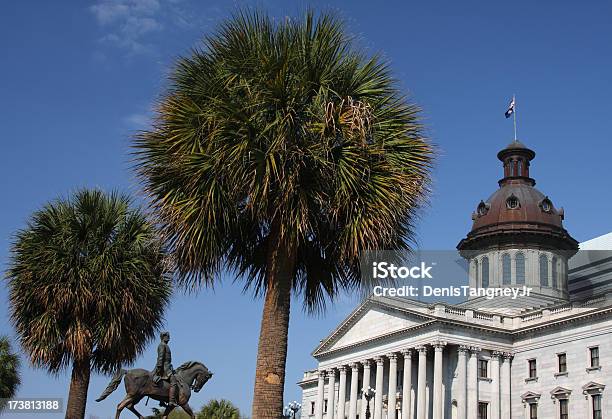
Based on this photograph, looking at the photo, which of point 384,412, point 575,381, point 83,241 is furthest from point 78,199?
point 384,412

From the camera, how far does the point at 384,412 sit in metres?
70.3

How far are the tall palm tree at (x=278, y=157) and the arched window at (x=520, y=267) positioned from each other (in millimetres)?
59315

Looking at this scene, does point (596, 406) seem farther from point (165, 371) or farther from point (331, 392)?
point (165, 371)

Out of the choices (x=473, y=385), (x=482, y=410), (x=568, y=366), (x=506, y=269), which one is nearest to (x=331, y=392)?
(x=482, y=410)

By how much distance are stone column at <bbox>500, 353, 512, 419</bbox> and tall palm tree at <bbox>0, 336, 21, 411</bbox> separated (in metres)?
40.9

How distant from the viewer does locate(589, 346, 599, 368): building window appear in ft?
186

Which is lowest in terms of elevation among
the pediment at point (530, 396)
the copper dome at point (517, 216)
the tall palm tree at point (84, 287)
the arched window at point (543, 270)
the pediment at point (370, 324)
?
the tall palm tree at point (84, 287)

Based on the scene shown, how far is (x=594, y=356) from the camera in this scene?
56875 millimetres

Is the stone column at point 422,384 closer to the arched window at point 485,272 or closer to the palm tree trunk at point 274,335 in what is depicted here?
the arched window at point 485,272

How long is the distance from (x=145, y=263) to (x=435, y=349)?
150ft

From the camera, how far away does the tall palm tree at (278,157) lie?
14.0 metres

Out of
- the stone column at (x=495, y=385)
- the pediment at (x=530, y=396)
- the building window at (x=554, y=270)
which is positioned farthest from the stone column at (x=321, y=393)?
the building window at (x=554, y=270)

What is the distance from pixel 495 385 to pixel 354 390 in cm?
1448

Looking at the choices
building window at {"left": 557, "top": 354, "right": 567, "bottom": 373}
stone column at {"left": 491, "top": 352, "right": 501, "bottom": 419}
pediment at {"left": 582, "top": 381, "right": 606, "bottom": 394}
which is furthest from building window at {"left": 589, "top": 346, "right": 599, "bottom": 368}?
stone column at {"left": 491, "top": 352, "right": 501, "bottom": 419}
